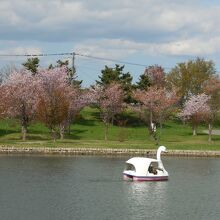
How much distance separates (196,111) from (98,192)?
52.1 m

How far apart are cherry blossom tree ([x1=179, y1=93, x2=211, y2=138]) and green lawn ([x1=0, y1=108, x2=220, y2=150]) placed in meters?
2.13

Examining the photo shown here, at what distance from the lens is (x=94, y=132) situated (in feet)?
286

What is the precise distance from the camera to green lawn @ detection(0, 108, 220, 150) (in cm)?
6794

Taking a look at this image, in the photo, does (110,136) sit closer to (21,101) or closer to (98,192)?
(21,101)

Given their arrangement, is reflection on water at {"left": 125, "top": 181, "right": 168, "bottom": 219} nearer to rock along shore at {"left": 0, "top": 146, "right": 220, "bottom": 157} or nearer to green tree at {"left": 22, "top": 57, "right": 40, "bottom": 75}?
rock along shore at {"left": 0, "top": 146, "right": 220, "bottom": 157}

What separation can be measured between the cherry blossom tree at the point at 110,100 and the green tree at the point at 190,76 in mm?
22463

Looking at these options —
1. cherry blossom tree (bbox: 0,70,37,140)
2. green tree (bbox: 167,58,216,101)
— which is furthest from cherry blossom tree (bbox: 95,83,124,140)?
green tree (bbox: 167,58,216,101)

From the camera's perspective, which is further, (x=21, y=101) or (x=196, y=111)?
(x=196, y=111)

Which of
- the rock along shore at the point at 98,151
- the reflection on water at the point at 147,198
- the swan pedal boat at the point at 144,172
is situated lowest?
the reflection on water at the point at 147,198

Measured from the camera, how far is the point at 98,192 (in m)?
38.1

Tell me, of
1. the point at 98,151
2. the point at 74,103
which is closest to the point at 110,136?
the point at 74,103

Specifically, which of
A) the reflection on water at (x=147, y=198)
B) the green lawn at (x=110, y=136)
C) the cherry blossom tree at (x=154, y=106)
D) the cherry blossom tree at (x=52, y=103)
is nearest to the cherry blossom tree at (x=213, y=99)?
the green lawn at (x=110, y=136)

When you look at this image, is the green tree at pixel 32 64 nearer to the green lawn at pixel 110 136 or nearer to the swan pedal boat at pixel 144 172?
the green lawn at pixel 110 136

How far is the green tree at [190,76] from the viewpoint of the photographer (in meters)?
113
